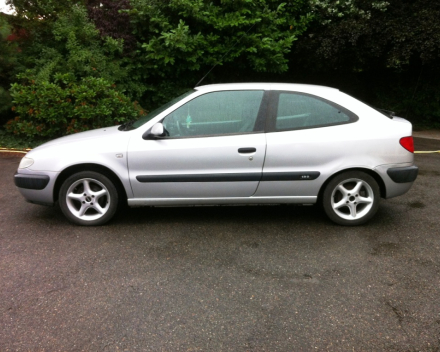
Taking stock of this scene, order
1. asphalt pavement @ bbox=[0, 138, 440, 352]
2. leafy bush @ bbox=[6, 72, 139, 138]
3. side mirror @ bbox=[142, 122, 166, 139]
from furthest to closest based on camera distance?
leafy bush @ bbox=[6, 72, 139, 138] → side mirror @ bbox=[142, 122, 166, 139] → asphalt pavement @ bbox=[0, 138, 440, 352]

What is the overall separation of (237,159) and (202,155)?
1.20ft

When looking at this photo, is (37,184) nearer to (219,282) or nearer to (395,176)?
(219,282)

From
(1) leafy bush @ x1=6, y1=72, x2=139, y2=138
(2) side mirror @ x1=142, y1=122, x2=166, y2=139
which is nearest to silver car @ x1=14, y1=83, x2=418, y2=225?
(2) side mirror @ x1=142, y1=122, x2=166, y2=139

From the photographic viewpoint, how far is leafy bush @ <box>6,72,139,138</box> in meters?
9.13

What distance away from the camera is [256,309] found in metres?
3.19

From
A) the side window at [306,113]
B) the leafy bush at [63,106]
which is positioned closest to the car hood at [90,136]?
the side window at [306,113]

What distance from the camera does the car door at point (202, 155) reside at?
183 inches

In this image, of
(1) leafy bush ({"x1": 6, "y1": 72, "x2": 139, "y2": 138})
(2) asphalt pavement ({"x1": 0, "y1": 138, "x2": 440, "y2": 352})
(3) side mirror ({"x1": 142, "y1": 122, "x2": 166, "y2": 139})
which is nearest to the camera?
(2) asphalt pavement ({"x1": 0, "y1": 138, "x2": 440, "y2": 352})

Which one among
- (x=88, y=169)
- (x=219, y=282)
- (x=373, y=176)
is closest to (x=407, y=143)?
(x=373, y=176)

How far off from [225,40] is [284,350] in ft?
30.4

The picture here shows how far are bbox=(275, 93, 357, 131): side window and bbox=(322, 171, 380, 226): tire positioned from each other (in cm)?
60

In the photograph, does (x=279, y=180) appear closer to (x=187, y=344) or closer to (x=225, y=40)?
(x=187, y=344)

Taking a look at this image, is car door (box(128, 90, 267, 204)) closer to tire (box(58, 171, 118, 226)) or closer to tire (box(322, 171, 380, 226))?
tire (box(58, 171, 118, 226))

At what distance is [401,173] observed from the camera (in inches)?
187
